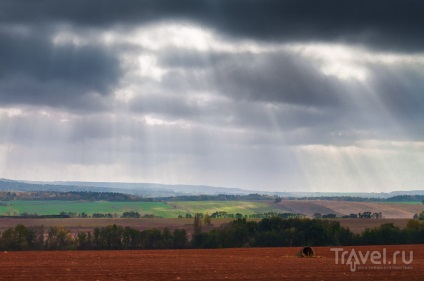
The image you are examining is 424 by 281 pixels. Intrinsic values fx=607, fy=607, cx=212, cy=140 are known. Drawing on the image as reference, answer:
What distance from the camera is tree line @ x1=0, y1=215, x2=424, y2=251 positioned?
5241 inches

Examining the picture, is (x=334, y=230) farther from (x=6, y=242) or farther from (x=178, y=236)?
(x=6, y=242)

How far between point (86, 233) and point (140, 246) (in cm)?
1653

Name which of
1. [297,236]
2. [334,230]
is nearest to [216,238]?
[297,236]

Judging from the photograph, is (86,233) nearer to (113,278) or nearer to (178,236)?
(178,236)

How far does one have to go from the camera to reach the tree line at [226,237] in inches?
5241

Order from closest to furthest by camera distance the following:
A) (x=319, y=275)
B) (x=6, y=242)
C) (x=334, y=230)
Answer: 1. (x=319, y=275)
2. (x=6, y=242)
3. (x=334, y=230)

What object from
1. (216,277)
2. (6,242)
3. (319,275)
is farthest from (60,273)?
(6,242)

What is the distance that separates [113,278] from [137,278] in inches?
74.8

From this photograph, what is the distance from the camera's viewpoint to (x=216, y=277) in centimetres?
5034

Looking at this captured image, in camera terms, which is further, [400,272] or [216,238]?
[216,238]

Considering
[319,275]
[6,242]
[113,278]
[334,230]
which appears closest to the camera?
[113,278]

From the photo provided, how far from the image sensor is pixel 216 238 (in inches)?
5369

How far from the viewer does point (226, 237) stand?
137 m

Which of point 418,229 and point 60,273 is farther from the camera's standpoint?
point 418,229
